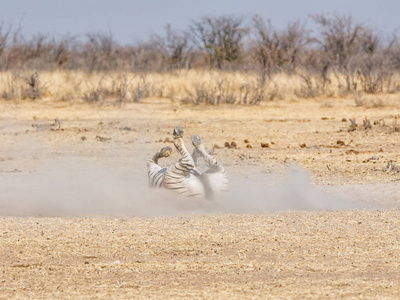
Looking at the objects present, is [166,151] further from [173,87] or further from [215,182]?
[173,87]

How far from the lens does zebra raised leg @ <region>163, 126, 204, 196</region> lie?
800 centimetres

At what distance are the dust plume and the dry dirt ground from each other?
0.02m

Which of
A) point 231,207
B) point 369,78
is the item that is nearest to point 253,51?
point 369,78

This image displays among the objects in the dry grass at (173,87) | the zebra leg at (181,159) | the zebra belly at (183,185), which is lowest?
the zebra belly at (183,185)

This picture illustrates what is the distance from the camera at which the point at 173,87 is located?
26188mm

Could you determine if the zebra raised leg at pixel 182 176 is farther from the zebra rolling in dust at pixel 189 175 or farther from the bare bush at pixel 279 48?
the bare bush at pixel 279 48

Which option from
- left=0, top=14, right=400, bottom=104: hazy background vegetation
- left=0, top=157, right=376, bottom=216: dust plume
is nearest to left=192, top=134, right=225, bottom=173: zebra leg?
left=0, top=157, right=376, bottom=216: dust plume

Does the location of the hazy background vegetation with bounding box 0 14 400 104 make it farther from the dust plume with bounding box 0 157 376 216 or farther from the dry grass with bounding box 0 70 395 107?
the dust plume with bounding box 0 157 376 216

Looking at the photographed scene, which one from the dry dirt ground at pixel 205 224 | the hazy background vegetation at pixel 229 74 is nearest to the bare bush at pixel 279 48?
the hazy background vegetation at pixel 229 74

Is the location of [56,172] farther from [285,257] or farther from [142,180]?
[285,257]

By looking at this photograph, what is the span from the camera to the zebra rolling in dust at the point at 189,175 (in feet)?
26.3

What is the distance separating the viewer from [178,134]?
8000 millimetres

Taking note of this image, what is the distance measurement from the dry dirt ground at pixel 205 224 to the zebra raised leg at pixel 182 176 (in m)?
0.14

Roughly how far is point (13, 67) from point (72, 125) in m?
10.3
